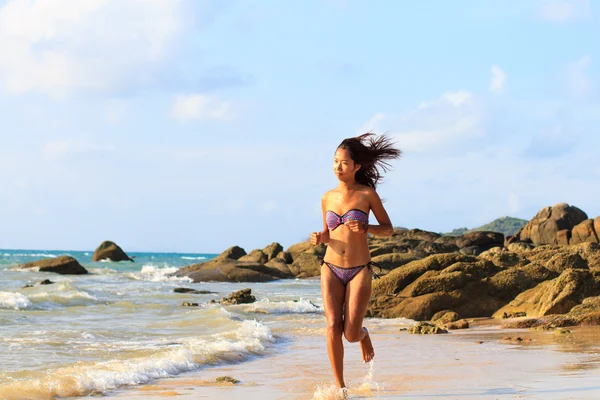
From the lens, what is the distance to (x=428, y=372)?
29.0 ft

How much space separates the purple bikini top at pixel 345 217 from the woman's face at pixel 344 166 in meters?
0.34

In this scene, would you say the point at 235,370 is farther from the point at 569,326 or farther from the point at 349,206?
the point at 569,326

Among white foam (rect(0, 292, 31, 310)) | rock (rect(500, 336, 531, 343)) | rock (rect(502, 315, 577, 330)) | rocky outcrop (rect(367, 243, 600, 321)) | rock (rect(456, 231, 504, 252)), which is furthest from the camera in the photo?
rock (rect(456, 231, 504, 252))

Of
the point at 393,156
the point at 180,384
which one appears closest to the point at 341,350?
the point at 393,156

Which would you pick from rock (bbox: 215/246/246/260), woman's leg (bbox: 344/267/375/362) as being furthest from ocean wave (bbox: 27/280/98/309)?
rock (bbox: 215/246/246/260)

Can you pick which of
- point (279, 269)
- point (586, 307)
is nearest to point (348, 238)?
point (586, 307)

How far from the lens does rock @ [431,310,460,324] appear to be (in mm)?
15910

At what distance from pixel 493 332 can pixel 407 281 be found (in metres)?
5.01

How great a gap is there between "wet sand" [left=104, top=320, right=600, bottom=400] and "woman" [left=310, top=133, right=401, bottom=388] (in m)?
0.63

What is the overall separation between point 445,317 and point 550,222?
3550 centimetres

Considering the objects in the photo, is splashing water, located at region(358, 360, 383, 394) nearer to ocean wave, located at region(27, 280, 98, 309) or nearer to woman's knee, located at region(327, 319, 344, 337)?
woman's knee, located at region(327, 319, 344, 337)

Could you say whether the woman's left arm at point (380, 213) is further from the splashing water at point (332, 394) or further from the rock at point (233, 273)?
the rock at point (233, 273)

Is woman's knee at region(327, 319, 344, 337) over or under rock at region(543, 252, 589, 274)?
under

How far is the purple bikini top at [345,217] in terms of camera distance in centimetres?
722
